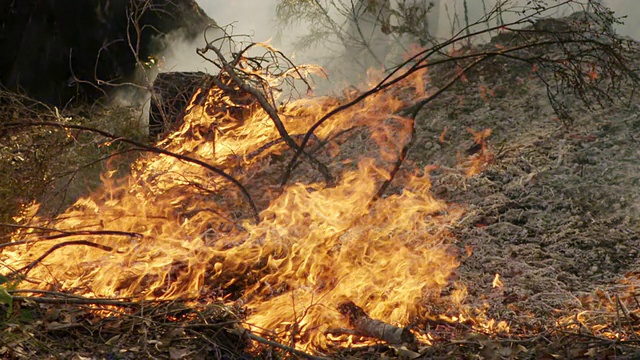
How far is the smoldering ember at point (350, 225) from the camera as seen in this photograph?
10.6 ft

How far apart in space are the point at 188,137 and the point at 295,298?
277cm

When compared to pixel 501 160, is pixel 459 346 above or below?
below

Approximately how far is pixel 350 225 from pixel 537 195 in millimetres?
1596

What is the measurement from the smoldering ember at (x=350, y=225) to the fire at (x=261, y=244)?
0.05 ft

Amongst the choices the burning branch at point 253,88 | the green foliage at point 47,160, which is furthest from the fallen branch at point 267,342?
the burning branch at point 253,88

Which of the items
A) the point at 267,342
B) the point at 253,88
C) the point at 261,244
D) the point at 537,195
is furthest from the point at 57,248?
the point at 537,195

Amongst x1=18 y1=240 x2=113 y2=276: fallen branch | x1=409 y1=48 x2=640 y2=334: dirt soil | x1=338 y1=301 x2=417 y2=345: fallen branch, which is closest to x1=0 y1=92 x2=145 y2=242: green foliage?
x1=18 y1=240 x2=113 y2=276: fallen branch

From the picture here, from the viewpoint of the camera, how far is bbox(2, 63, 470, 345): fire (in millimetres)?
3650

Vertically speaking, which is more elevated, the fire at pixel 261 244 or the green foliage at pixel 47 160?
the green foliage at pixel 47 160

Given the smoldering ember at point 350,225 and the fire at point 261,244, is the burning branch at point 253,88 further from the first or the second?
the fire at point 261,244

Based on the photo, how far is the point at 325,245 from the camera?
3.97 m

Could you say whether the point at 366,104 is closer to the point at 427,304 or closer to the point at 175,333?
the point at 427,304

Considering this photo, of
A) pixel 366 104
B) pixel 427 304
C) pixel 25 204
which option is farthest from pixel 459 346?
pixel 366 104

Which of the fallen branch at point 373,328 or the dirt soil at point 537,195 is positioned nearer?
the fallen branch at point 373,328
